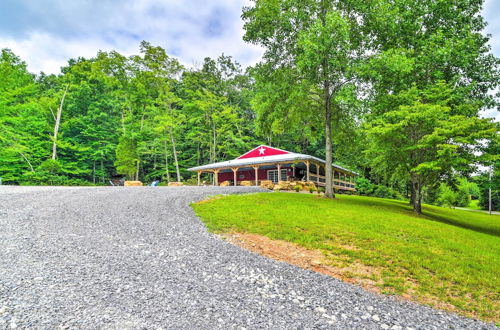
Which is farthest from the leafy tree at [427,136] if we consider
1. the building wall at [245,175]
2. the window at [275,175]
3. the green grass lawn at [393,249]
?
the building wall at [245,175]

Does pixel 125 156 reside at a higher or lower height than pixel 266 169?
higher

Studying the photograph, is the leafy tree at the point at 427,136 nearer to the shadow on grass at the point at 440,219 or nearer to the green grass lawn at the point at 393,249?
the shadow on grass at the point at 440,219

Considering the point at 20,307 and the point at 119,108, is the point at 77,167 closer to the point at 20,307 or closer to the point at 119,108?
the point at 119,108

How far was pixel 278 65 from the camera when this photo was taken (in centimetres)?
1436

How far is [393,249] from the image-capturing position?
19.0 feet

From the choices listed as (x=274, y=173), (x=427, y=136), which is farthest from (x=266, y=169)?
(x=427, y=136)

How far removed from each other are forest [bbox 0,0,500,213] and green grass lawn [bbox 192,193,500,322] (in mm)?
4437

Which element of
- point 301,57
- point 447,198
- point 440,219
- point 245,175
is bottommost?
point 447,198

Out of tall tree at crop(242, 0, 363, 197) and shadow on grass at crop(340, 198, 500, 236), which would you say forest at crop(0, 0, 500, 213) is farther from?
shadow on grass at crop(340, 198, 500, 236)

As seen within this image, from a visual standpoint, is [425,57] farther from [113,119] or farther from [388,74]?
[113,119]

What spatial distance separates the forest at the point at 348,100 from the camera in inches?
423

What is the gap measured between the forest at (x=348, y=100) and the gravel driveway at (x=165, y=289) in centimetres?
868

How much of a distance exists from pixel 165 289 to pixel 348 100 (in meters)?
10.6

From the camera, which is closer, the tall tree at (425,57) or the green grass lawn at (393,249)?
the green grass lawn at (393,249)
